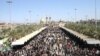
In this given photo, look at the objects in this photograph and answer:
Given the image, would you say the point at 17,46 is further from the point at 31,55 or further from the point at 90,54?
the point at 90,54

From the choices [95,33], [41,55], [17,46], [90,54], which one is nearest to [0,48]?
[17,46]

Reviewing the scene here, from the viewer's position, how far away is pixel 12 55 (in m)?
22.1

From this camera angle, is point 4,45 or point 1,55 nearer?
point 1,55

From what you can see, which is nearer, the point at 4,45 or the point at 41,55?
the point at 41,55

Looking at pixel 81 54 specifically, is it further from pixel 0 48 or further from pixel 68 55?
pixel 0 48

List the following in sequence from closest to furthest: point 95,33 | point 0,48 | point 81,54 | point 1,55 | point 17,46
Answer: point 1,55
point 81,54
point 0,48
point 17,46
point 95,33

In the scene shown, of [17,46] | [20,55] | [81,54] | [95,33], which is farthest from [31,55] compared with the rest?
[95,33]

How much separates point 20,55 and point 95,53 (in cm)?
594

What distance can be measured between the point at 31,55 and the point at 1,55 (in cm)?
264

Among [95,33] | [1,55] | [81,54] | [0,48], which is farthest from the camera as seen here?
→ [95,33]

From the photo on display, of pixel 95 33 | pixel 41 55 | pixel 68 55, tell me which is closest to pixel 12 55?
pixel 41 55

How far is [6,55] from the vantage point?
2183 centimetres

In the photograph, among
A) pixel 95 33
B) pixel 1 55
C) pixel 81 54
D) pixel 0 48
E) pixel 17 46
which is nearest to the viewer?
pixel 1 55

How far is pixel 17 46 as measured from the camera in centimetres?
3231
